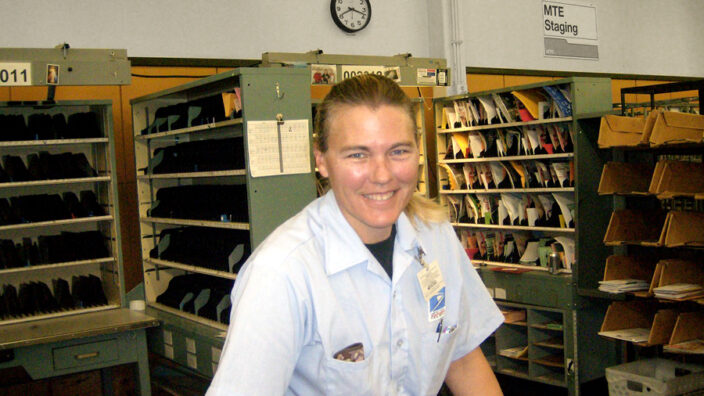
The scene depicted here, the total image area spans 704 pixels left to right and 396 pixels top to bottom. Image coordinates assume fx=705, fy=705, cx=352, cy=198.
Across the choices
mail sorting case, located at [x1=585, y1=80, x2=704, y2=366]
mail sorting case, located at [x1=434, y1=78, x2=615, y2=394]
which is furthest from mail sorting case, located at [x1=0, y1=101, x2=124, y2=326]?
mail sorting case, located at [x1=585, y1=80, x2=704, y2=366]

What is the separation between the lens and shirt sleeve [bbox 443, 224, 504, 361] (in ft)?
5.66

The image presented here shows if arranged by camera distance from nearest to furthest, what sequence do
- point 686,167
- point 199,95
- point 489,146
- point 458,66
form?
point 686,167, point 199,95, point 489,146, point 458,66

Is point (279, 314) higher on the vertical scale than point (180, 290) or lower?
higher

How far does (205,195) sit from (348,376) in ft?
11.2

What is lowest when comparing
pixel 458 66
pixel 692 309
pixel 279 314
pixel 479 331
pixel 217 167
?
pixel 692 309

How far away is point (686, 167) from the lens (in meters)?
4.24

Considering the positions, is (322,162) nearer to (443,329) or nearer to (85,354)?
(443,329)

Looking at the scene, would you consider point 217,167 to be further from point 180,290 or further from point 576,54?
point 576,54

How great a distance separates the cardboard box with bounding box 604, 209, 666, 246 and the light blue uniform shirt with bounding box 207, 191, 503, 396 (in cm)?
327

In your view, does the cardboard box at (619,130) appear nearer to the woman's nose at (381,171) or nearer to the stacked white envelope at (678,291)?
the stacked white envelope at (678,291)

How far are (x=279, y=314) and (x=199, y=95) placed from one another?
156 inches

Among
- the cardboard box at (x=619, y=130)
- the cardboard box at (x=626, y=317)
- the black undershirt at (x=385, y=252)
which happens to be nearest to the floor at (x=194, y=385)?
the cardboard box at (x=626, y=317)

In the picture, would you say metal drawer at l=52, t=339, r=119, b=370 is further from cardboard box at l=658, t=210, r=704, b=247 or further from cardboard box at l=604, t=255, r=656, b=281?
cardboard box at l=658, t=210, r=704, b=247

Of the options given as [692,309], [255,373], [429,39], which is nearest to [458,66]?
[429,39]
